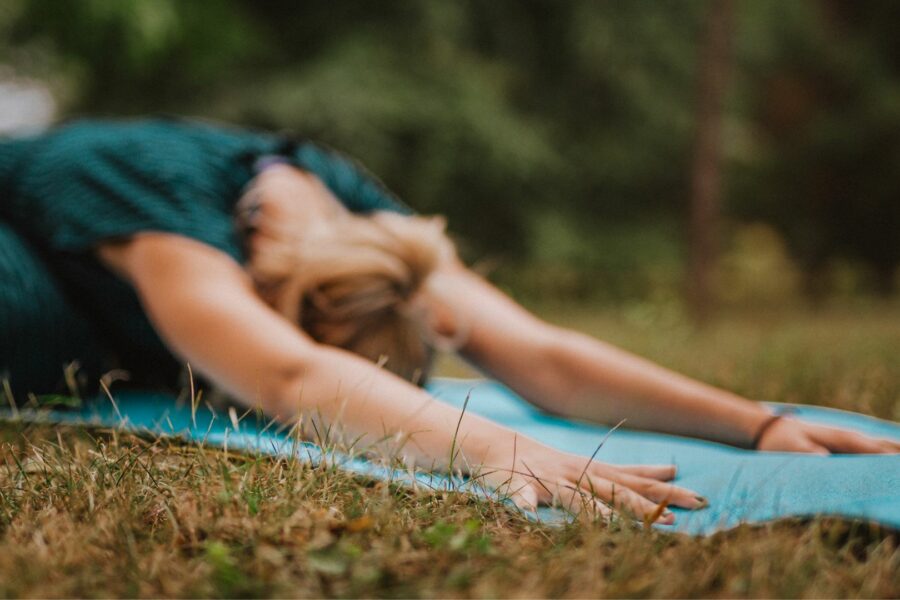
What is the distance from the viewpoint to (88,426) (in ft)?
5.44

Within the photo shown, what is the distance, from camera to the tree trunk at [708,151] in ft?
18.2

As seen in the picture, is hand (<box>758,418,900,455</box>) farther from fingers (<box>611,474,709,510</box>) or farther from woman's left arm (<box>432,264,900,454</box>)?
fingers (<box>611,474,709,510</box>)

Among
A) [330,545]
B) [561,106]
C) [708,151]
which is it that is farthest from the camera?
[561,106]

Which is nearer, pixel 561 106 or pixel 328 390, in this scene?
pixel 328 390

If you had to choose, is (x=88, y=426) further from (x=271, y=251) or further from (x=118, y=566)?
(x=118, y=566)

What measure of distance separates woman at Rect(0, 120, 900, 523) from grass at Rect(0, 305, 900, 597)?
0.17m

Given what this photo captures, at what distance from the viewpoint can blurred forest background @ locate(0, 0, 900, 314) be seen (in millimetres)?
6797

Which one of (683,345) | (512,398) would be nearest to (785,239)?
(683,345)

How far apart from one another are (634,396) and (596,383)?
0.33ft

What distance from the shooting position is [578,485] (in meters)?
1.13

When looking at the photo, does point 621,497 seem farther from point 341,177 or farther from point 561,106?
point 561,106

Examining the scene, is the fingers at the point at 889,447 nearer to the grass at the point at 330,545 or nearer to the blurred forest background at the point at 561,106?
the grass at the point at 330,545

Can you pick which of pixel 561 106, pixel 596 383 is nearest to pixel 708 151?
pixel 561 106

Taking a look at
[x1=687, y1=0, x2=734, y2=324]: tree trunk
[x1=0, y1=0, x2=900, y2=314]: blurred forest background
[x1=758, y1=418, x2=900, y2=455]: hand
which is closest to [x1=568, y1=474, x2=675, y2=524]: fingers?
[x1=758, y1=418, x2=900, y2=455]: hand
